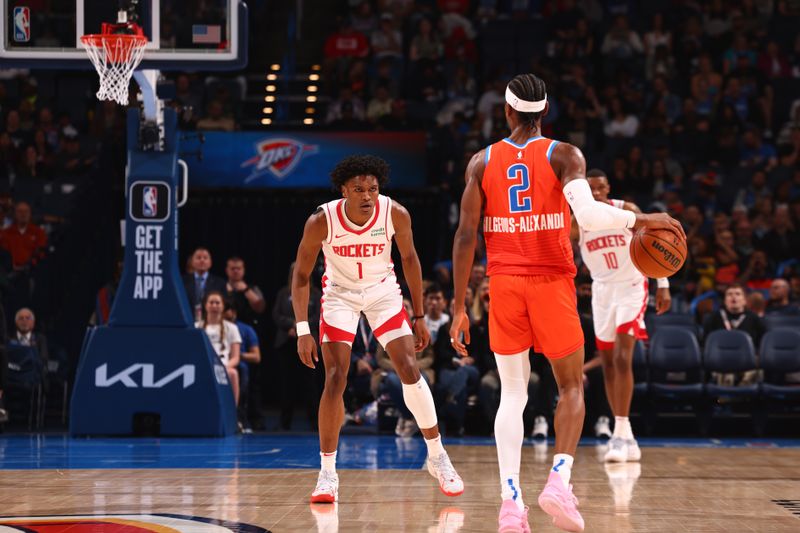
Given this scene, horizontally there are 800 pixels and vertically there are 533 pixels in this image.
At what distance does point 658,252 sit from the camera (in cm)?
647

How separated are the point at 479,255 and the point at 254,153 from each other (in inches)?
130

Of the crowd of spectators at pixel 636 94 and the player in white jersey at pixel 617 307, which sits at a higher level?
the crowd of spectators at pixel 636 94

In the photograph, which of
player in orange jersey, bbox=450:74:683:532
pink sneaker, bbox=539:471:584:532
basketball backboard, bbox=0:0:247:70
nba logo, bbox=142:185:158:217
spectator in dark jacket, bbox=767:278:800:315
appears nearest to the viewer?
pink sneaker, bbox=539:471:584:532

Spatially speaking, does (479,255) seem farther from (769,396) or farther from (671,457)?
(671,457)

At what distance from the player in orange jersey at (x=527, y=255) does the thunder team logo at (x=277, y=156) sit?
9639 millimetres

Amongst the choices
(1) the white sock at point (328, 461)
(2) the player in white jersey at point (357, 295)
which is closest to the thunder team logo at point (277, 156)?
(2) the player in white jersey at point (357, 295)

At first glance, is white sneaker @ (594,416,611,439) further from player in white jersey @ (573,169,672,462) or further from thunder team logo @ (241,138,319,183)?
thunder team logo @ (241,138,319,183)

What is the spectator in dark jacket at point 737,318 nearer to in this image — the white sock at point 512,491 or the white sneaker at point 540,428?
the white sneaker at point 540,428

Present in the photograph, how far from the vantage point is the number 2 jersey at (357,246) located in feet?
24.8

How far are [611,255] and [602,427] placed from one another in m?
2.65

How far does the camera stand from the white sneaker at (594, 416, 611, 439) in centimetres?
1228

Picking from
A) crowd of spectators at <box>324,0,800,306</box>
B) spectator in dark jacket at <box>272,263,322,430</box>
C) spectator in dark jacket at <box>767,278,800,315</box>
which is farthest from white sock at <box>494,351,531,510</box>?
crowd of spectators at <box>324,0,800,306</box>

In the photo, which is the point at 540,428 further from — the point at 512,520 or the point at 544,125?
the point at 512,520

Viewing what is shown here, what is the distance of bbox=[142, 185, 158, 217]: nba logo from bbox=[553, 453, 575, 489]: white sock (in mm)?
6921
